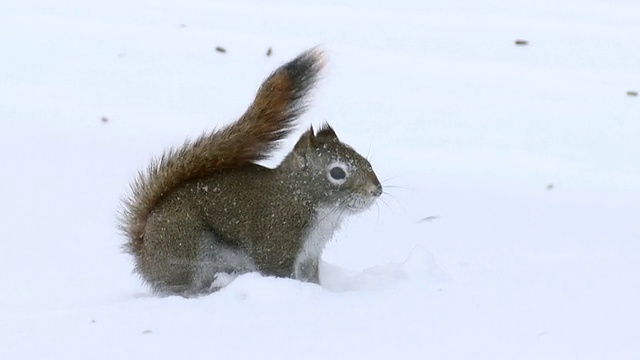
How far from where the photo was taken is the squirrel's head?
4.28 m

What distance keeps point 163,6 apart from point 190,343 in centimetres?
505

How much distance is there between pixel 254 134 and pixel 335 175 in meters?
0.28

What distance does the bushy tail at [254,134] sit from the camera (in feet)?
14.1

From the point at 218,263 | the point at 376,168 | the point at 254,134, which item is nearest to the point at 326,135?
the point at 254,134

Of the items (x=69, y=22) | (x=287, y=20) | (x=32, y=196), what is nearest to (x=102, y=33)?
(x=69, y=22)

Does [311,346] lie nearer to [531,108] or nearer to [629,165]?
[629,165]

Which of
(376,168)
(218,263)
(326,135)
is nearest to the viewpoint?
(218,263)

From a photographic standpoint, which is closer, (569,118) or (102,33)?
(569,118)

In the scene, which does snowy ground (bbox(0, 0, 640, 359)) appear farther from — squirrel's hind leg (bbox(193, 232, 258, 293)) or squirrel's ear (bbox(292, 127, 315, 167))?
squirrel's ear (bbox(292, 127, 315, 167))

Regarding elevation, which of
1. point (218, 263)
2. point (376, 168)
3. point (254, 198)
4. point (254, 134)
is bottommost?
point (376, 168)

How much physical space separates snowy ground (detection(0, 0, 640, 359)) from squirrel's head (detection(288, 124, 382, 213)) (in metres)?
0.24

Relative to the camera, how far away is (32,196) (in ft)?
19.7

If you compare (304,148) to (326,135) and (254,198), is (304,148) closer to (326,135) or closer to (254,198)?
(326,135)

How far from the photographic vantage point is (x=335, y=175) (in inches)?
169
